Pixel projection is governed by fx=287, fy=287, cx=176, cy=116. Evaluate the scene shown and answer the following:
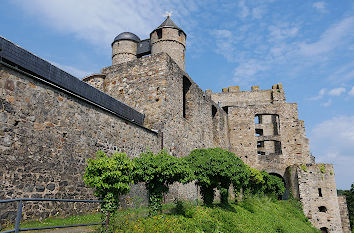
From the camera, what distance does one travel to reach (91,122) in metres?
9.66

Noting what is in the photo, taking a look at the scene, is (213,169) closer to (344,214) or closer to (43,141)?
(43,141)

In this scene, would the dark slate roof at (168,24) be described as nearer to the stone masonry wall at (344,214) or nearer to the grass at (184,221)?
the grass at (184,221)

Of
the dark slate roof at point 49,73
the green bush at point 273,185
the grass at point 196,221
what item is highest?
the dark slate roof at point 49,73

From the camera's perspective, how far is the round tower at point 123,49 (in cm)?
2308

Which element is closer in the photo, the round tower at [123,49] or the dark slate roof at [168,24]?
the dark slate roof at [168,24]

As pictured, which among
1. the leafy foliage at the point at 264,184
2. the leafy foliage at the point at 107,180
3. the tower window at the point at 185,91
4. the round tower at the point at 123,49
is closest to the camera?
the leafy foliage at the point at 107,180

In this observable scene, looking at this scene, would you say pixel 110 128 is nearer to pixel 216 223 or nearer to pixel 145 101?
pixel 145 101

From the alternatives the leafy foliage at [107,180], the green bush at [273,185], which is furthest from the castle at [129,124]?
the leafy foliage at [107,180]

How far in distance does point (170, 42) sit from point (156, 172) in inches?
559

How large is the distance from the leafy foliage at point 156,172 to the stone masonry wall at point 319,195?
16.5 metres

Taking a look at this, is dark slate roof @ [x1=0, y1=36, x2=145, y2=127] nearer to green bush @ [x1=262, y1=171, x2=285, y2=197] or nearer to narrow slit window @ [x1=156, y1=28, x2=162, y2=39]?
narrow slit window @ [x1=156, y1=28, x2=162, y2=39]

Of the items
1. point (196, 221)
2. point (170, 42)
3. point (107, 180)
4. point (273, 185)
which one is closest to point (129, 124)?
point (196, 221)

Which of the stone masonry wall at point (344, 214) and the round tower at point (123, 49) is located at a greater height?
the round tower at point (123, 49)

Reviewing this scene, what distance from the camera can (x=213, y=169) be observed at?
36.8ft
